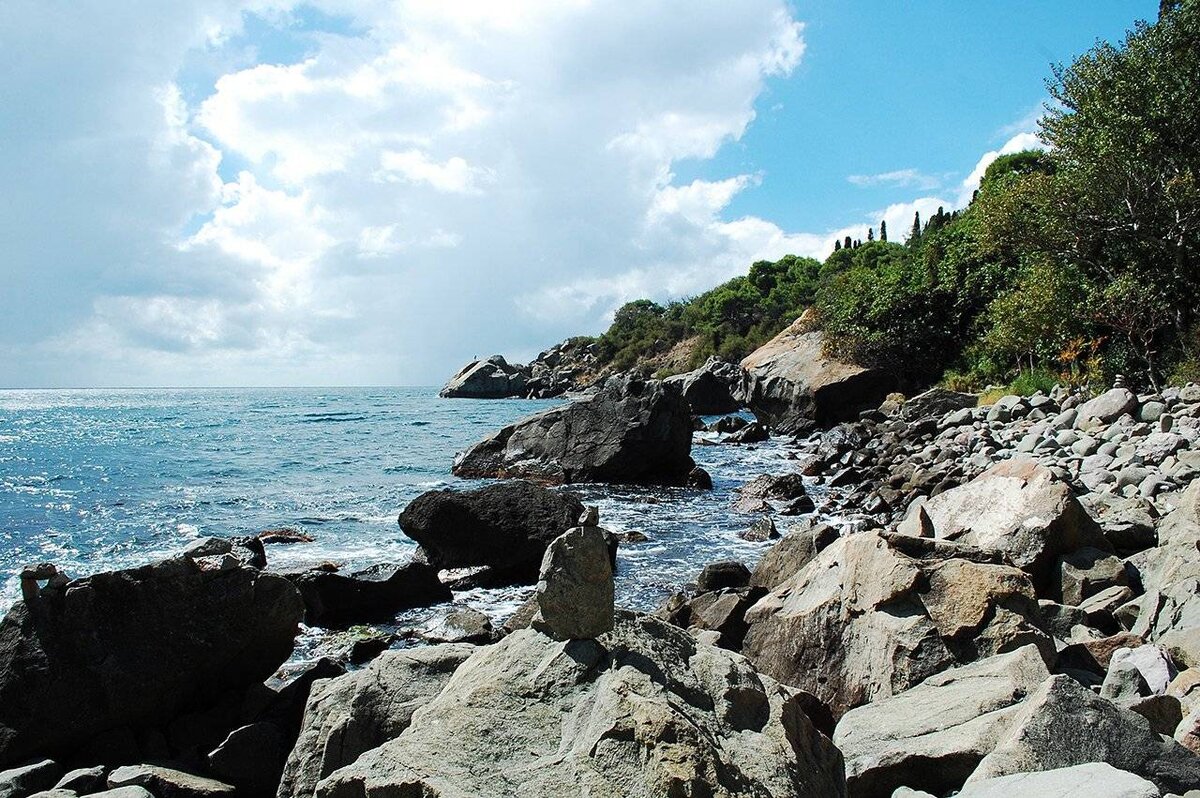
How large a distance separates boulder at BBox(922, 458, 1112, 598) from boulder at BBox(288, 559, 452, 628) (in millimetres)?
7755

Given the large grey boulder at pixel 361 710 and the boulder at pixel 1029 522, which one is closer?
the large grey boulder at pixel 361 710

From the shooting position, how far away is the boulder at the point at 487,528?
14.3m

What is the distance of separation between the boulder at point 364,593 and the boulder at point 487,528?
1439 mm

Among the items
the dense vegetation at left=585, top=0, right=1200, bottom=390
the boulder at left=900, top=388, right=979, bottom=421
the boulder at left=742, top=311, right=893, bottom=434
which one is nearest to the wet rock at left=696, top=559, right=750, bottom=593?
the dense vegetation at left=585, top=0, right=1200, bottom=390

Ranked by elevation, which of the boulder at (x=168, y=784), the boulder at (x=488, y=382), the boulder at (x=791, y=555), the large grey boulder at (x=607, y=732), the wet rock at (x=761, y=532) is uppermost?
the boulder at (x=488, y=382)

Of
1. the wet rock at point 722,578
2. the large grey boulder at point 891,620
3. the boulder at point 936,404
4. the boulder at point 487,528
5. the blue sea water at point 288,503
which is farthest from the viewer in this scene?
Result: the boulder at point 936,404

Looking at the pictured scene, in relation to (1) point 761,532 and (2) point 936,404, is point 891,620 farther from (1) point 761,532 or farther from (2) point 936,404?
(2) point 936,404

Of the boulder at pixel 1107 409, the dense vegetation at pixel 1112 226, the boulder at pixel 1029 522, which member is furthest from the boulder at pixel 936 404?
the boulder at pixel 1029 522

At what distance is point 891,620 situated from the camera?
627 cm

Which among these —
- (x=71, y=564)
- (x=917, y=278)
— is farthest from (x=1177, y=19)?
(x=71, y=564)

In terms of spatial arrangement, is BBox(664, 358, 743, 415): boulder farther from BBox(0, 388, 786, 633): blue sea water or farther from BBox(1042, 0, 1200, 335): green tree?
BBox(1042, 0, 1200, 335): green tree

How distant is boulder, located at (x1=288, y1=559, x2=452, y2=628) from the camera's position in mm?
11859

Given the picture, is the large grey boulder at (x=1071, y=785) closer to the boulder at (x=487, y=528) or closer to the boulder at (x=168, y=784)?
the boulder at (x=168, y=784)

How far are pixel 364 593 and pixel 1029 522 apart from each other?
914 centimetres
